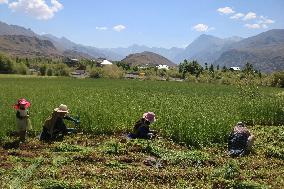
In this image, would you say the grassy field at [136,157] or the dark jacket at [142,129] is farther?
the dark jacket at [142,129]

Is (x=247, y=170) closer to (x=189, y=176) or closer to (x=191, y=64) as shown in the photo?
(x=189, y=176)

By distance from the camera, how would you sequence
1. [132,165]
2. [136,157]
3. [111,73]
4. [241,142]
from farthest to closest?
[111,73]
[241,142]
[136,157]
[132,165]

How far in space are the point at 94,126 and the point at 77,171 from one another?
4.98 m

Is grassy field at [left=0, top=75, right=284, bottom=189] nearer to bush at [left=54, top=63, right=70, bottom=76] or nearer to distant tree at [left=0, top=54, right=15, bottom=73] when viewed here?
distant tree at [left=0, top=54, right=15, bottom=73]

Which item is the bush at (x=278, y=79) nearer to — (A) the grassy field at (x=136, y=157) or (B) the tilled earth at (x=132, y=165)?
(A) the grassy field at (x=136, y=157)

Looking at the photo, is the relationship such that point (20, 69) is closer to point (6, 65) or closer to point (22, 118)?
point (6, 65)

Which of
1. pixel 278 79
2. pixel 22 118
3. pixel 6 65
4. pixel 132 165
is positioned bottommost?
pixel 132 165

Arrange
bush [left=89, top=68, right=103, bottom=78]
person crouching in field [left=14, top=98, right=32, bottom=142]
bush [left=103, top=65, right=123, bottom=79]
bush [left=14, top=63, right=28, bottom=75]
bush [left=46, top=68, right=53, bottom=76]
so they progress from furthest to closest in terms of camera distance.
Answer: bush [left=14, top=63, right=28, bottom=75]
bush [left=46, top=68, right=53, bottom=76]
bush [left=89, top=68, right=103, bottom=78]
bush [left=103, top=65, right=123, bottom=79]
person crouching in field [left=14, top=98, right=32, bottom=142]

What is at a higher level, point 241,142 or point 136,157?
point 241,142

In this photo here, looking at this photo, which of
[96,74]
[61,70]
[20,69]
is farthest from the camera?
[61,70]

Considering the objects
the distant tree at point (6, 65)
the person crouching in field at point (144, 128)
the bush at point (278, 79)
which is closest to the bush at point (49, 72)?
the distant tree at point (6, 65)


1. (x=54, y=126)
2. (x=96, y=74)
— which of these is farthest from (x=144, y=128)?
(x=96, y=74)

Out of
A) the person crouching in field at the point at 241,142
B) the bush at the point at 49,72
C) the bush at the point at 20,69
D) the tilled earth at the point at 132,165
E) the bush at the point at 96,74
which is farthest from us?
the bush at the point at 20,69

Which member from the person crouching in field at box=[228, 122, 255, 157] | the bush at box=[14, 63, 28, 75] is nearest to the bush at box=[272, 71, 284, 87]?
the bush at box=[14, 63, 28, 75]
